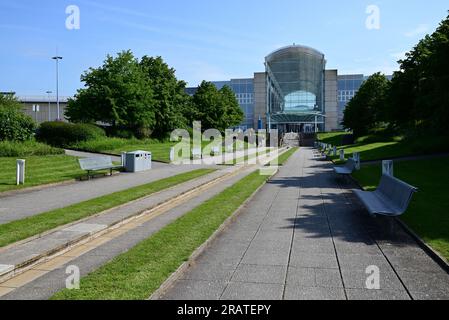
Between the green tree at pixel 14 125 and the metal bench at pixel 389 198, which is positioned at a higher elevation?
the green tree at pixel 14 125

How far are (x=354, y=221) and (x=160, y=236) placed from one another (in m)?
4.61

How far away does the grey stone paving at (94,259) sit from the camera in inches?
202

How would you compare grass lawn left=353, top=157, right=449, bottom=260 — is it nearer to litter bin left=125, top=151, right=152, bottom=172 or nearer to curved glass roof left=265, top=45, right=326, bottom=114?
litter bin left=125, top=151, right=152, bottom=172

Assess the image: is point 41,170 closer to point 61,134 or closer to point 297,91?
point 61,134

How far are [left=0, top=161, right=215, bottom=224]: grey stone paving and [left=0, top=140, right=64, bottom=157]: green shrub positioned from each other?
6363 millimetres

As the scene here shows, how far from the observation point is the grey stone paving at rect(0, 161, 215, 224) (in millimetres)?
10281

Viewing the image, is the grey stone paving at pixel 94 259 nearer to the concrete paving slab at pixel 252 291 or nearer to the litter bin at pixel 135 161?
the concrete paving slab at pixel 252 291

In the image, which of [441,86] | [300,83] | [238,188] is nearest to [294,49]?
[300,83]

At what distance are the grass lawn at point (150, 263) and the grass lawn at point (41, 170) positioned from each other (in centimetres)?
762

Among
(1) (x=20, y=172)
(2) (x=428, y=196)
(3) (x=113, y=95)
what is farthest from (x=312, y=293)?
(3) (x=113, y=95)

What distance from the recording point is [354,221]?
31.8 ft

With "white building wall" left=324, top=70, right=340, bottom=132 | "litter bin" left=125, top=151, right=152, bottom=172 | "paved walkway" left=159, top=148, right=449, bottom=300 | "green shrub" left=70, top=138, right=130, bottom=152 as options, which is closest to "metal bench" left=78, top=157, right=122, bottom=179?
"litter bin" left=125, top=151, right=152, bottom=172

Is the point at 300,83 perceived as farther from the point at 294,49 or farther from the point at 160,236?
the point at 160,236

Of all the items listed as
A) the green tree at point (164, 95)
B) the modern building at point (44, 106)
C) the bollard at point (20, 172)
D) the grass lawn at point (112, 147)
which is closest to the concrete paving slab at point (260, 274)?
the bollard at point (20, 172)
